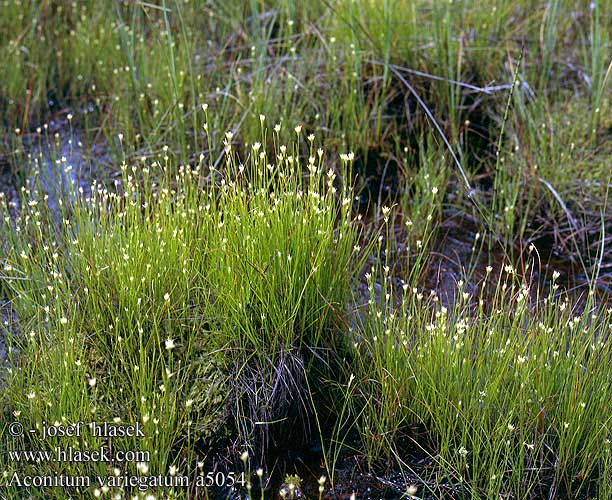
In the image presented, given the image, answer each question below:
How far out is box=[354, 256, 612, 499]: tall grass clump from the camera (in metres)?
2.92

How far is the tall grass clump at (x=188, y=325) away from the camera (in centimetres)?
296

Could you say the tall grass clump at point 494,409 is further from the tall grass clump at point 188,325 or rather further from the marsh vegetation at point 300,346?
the tall grass clump at point 188,325

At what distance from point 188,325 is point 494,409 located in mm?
1378

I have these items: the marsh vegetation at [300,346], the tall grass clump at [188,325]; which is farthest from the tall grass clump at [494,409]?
the tall grass clump at [188,325]

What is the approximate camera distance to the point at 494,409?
3.09 metres

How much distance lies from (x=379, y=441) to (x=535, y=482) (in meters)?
0.64

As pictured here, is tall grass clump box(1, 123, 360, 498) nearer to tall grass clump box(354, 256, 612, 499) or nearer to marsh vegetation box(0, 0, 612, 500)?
marsh vegetation box(0, 0, 612, 500)

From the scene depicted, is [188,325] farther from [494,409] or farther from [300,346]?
[494,409]

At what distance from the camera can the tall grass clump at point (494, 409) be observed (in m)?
2.92

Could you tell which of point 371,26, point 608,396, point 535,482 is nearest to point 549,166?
point 371,26

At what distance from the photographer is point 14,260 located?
3625 mm

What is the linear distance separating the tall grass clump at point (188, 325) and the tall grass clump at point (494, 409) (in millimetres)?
361

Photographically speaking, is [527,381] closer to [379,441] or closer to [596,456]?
[596,456]

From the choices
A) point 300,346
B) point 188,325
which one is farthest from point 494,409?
point 188,325
